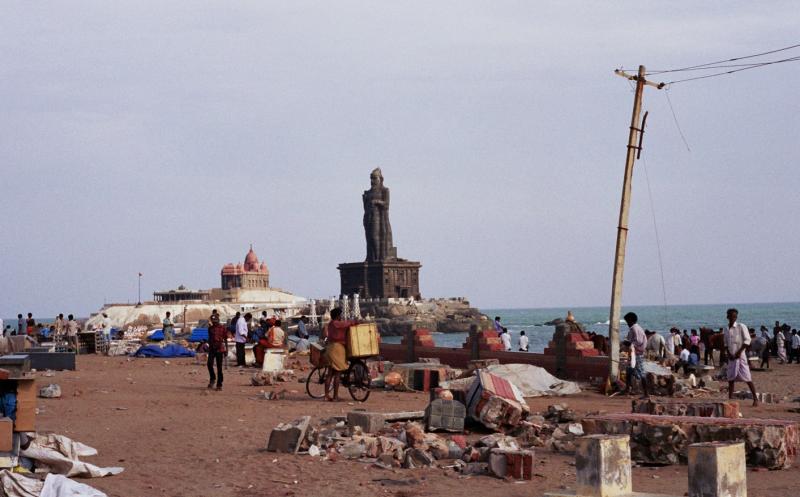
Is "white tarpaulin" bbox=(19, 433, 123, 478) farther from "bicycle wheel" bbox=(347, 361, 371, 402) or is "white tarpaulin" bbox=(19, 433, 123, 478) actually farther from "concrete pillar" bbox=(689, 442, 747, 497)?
"bicycle wheel" bbox=(347, 361, 371, 402)

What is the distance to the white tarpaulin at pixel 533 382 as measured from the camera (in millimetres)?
19250

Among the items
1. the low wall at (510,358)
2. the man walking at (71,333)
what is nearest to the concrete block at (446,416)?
the low wall at (510,358)

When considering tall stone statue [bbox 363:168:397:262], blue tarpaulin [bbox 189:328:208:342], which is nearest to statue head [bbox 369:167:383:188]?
tall stone statue [bbox 363:168:397:262]

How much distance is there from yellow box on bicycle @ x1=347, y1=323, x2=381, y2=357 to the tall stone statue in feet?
367

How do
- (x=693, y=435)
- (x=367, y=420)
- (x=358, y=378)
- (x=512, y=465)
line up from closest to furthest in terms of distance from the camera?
(x=512, y=465) < (x=693, y=435) < (x=367, y=420) < (x=358, y=378)

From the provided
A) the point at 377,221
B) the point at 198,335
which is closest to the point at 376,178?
the point at 377,221

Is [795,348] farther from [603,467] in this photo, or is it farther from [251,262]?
[251,262]

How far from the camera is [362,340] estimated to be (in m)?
16.9

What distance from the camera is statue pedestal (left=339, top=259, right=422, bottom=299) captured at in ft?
424

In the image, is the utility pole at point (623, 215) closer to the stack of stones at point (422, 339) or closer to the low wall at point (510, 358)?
the low wall at point (510, 358)

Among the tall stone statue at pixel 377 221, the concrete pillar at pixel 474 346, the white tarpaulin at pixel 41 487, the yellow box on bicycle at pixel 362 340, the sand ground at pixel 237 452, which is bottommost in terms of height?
the sand ground at pixel 237 452

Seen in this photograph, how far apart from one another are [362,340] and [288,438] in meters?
5.83

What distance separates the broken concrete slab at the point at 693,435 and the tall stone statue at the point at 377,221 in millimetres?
118466

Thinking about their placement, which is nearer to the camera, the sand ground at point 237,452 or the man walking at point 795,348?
the sand ground at point 237,452
